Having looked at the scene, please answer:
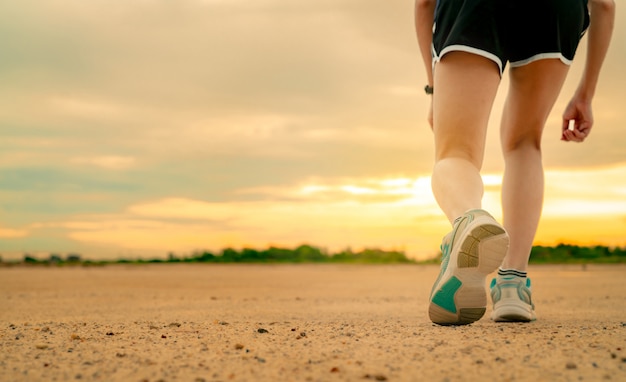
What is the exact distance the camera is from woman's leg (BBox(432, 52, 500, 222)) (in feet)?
8.62

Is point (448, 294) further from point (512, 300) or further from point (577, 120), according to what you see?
point (577, 120)

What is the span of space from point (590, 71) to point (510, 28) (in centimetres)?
83

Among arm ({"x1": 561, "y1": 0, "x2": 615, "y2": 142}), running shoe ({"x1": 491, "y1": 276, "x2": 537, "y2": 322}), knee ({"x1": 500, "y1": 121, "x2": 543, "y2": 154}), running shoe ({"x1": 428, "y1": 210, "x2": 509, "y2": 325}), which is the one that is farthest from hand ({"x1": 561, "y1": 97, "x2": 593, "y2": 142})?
running shoe ({"x1": 428, "y1": 210, "x2": 509, "y2": 325})

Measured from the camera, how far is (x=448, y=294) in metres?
2.49

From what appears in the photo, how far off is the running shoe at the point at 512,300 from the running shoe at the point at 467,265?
0.64 meters

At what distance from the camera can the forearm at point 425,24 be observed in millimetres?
3000

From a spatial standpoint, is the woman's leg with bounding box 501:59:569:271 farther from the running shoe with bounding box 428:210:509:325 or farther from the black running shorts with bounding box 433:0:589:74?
the running shoe with bounding box 428:210:509:325

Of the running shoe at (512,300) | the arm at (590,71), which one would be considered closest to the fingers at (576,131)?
the arm at (590,71)

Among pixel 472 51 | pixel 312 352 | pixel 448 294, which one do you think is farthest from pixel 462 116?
pixel 312 352

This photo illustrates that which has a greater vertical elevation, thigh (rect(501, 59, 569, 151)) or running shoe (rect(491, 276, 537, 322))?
thigh (rect(501, 59, 569, 151))

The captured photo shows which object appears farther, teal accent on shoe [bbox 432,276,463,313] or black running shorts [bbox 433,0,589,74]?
black running shorts [bbox 433,0,589,74]

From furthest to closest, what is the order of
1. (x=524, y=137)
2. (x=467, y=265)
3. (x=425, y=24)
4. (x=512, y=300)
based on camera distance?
(x=524, y=137) < (x=512, y=300) < (x=425, y=24) < (x=467, y=265)

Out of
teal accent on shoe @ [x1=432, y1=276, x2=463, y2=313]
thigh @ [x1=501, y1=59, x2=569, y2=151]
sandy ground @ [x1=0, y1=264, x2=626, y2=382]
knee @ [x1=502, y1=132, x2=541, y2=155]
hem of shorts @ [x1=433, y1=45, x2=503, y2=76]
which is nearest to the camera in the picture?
sandy ground @ [x1=0, y1=264, x2=626, y2=382]

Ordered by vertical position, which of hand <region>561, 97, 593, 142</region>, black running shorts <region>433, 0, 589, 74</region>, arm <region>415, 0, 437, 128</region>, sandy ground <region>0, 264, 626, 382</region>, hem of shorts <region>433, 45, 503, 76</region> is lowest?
sandy ground <region>0, 264, 626, 382</region>
